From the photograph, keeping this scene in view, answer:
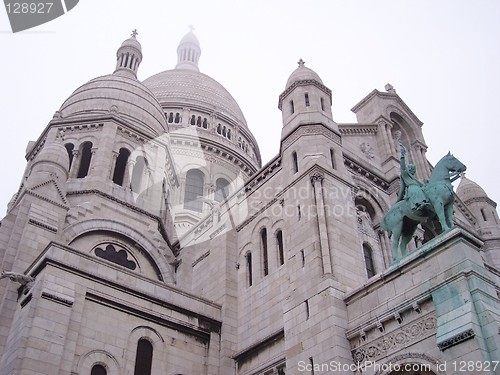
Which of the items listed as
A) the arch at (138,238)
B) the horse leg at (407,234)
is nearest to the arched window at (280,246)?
the horse leg at (407,234)

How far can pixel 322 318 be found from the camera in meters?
18.3

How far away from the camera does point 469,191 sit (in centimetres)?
3334

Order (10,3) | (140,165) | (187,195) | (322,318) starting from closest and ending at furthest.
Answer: (322,318)
(10,3)
(140,165)
(187,195)

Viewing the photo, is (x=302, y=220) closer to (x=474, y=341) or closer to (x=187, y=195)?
(x=474, y=341)

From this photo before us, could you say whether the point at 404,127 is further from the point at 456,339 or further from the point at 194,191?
the point at 194,191

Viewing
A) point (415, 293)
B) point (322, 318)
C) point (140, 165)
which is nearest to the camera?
point (415, 293)

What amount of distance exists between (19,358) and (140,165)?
54.9 ft

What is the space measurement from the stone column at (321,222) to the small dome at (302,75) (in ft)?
21.4

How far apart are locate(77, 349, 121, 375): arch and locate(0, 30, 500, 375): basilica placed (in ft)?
0.16

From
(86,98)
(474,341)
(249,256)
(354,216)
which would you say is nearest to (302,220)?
(354,216)

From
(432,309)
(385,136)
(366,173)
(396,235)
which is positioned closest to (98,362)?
(396,235)

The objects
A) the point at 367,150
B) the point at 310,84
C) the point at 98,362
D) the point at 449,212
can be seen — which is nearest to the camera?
the point at 449,212

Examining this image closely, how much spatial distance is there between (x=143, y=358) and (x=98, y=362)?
73.9 inches

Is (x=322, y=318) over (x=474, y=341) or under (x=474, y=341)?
over
